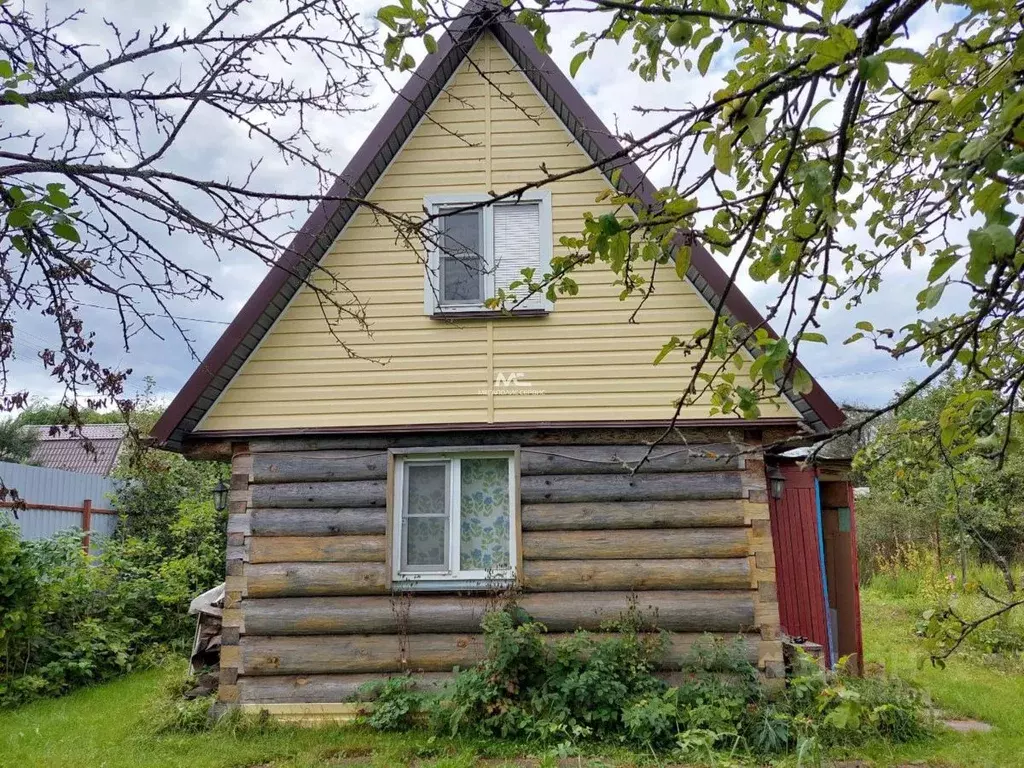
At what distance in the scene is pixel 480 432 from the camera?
278 inches

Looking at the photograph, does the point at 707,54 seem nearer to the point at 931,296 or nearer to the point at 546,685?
the point at 931,296

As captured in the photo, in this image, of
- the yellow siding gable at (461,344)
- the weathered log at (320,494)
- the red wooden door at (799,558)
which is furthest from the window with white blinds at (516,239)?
the red wooden door at (799,558)

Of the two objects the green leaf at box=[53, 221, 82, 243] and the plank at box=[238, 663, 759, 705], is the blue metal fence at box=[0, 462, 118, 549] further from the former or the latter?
the green leaf at box=[53, 221, 82, 243]

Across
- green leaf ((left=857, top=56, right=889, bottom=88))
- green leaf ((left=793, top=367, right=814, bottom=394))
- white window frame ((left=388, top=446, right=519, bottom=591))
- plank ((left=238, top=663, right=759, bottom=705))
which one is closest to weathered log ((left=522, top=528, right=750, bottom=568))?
white window frame ((left=388, top=446, right=519, bottom=591))

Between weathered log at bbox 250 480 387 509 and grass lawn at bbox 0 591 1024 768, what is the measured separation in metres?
2.03

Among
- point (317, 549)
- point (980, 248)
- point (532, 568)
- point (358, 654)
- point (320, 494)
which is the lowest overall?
point (358, 654)

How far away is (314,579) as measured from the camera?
274 inches

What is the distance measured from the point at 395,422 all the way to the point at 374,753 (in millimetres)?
2878

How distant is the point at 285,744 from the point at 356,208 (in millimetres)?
4992

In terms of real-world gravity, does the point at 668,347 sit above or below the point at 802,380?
above

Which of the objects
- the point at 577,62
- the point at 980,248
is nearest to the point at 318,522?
the point at 577,62

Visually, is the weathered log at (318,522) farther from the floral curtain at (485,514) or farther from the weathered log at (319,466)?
the floral curtain at (485,514)

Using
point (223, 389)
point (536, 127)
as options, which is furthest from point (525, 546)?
point (536, 127)

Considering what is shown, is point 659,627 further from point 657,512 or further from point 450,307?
point 450,307
